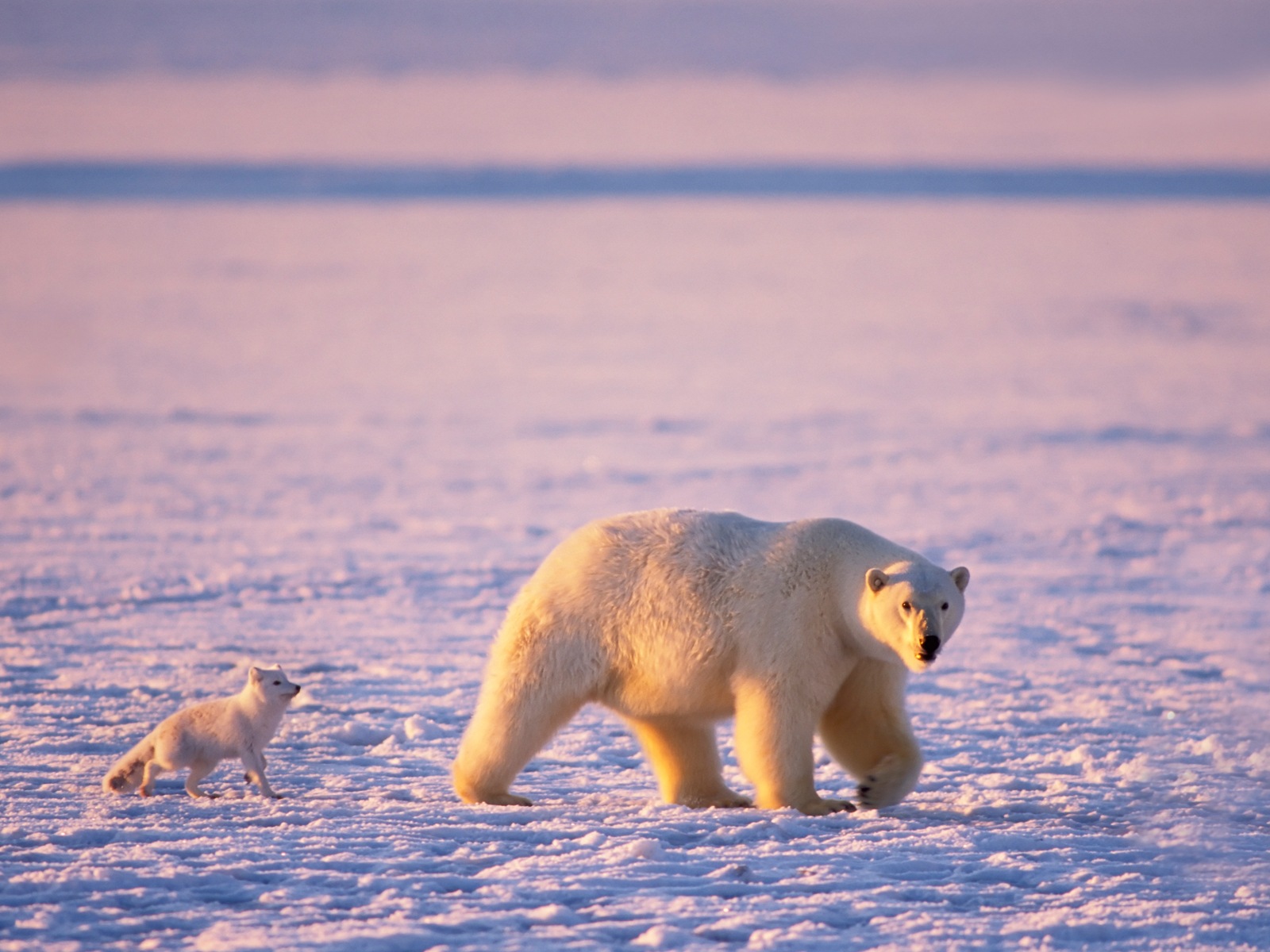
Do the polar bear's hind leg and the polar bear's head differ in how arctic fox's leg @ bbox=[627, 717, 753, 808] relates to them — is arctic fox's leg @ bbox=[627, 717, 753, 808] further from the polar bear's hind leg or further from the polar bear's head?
the polar bear's head

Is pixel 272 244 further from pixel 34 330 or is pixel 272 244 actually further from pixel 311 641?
pixel 311 641

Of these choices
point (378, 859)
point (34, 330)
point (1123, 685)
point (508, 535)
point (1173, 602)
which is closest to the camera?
point (378, 859)

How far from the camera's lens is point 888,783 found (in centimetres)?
588

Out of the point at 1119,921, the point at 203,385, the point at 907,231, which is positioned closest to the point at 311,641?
the point at 1119,921

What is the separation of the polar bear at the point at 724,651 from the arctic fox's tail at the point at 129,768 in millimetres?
1191

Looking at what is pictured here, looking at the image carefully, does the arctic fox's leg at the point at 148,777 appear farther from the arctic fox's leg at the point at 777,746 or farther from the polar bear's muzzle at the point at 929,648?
the polar bear's muzzle at the point at 929,648

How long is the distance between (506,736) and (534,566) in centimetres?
615

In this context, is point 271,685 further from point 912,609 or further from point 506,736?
point 912,609

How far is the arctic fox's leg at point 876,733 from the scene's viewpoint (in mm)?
5895

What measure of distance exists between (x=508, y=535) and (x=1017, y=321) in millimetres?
28300

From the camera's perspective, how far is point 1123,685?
8.55 metres

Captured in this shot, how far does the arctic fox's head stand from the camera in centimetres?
593

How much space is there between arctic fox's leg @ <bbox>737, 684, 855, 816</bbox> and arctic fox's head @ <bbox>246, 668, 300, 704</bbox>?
68.4 inches

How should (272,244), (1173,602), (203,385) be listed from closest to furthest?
1. (1173,602)
2. (203,385)
3. (272,244)
